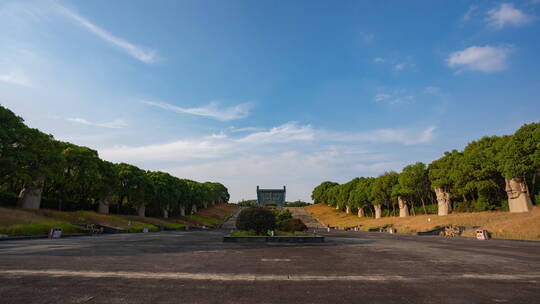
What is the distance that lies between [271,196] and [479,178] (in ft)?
368

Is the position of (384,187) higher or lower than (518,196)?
higher

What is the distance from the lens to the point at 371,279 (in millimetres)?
8516

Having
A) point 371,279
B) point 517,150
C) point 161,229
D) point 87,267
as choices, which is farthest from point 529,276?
point 161,229

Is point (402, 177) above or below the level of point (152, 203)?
above

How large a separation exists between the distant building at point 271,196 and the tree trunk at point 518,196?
11236 centimetres

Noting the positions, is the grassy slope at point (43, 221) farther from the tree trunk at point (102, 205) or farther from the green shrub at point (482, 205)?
the green shrub at point (482, 205)

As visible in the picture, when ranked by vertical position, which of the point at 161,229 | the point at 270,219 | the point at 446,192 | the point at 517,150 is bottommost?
the point at 161,229

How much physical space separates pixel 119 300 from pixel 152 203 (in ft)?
212

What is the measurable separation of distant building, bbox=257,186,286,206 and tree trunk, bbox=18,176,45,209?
377 ft

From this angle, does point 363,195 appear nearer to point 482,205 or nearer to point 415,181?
point 415,181

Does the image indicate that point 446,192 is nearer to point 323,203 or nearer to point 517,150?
point 517,150

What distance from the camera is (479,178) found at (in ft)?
150

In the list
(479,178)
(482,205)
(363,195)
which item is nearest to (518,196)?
(479,178)

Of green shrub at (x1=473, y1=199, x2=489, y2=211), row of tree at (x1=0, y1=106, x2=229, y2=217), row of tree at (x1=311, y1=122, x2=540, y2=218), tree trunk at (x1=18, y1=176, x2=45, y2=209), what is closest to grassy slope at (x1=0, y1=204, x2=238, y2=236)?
tree trunk at (x1=18, y1=176, x2=45, y2=209)
